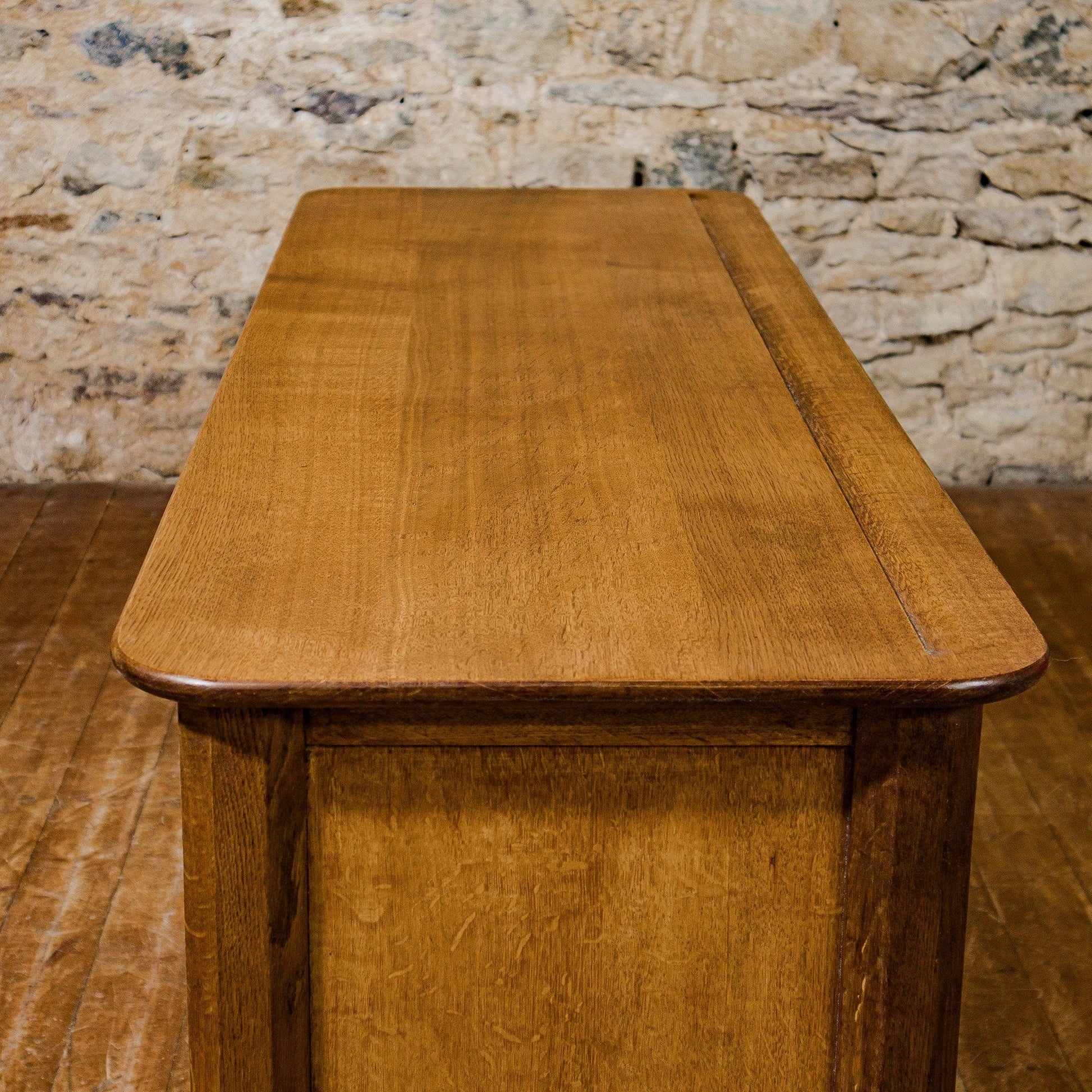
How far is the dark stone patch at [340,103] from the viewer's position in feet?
9.77

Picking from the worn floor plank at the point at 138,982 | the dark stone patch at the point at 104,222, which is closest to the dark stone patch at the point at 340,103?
the dark stone patch at the point at 104,222

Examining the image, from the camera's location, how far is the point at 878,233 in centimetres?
314

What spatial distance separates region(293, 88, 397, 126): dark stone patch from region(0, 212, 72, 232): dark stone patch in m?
0.59

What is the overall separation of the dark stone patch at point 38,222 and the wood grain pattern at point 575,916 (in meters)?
2.33

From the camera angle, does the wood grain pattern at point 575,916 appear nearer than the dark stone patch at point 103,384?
Yes

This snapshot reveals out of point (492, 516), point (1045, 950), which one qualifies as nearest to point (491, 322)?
point (492, 516)

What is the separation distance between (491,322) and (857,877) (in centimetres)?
94

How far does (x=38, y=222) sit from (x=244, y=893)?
240cm

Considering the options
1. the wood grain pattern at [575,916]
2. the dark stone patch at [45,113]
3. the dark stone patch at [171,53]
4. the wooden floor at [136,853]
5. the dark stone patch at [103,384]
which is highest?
the dark stone patch at [171,53]

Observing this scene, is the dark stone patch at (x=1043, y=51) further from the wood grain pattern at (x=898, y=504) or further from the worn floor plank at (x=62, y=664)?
the worn floor plank at (x=62, y=664)

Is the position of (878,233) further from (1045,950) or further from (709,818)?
(709,818)

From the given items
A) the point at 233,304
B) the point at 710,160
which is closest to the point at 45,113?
the point at 233,304

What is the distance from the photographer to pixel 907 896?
1.08 m

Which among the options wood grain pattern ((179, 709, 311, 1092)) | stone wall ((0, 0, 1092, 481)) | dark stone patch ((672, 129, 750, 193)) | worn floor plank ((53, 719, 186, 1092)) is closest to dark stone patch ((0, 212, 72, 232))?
stone wall ((0, 0, 1092, 481))
